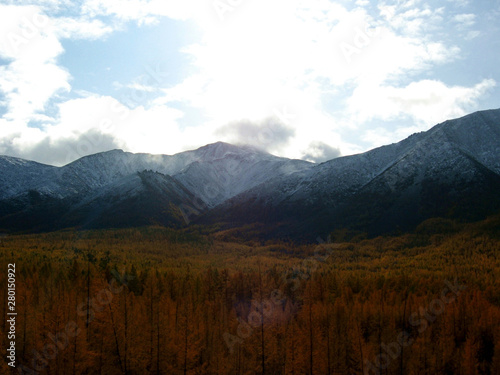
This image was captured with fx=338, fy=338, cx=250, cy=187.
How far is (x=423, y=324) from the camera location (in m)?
88.7

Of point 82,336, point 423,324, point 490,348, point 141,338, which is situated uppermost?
point 82,336

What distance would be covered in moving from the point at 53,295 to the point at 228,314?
44.6 metres

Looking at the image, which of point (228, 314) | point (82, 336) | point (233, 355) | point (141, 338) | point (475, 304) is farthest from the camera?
point (475, 304)

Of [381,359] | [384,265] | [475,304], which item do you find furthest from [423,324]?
[384,265]

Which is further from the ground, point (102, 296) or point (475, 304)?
point (102, 296)

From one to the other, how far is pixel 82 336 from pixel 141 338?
38.0 feet

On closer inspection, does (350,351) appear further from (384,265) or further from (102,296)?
(384,265)

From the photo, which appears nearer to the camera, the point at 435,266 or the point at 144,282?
the point at 144,282

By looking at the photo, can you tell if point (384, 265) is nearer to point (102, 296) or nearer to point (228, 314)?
point (228, 314)

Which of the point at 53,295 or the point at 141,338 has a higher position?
the point at 53,295

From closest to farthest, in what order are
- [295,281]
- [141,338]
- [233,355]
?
[141,338] < [233,355] < [295,281]

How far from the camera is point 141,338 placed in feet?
181

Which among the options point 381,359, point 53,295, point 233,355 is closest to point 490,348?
point 381,359

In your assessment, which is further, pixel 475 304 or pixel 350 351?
pixel 475 304
